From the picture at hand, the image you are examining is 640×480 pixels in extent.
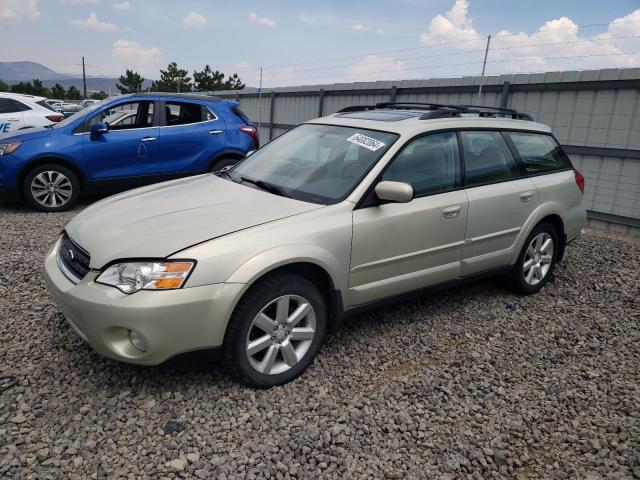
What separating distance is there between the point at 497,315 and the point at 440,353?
3.09 ft

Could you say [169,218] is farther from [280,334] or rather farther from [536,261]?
[536,261]

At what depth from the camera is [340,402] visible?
9.39ft

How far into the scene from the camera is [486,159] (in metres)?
4.04

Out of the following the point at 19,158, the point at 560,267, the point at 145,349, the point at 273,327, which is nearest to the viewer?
the point at 145,349

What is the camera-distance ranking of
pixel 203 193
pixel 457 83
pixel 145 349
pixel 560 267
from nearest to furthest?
pixel 145 349 → pixel 203 193 → pixel 560 267 → pixel 457 83

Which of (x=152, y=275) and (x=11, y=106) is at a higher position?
(x=11, y=106)

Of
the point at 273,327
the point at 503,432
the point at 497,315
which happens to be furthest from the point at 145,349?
the point at 497,315

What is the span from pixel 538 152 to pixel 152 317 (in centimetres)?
369

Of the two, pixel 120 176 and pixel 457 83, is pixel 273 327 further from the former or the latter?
pixel 457 83

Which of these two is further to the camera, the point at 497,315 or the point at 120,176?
the point at 120,176

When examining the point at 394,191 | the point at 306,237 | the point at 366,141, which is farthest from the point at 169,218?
the point at 366,141

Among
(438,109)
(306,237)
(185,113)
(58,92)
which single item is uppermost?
(58,92)

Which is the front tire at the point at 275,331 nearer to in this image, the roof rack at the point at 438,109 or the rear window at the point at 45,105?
the roof rack at the point at 438,109

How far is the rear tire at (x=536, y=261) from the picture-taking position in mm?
4430
